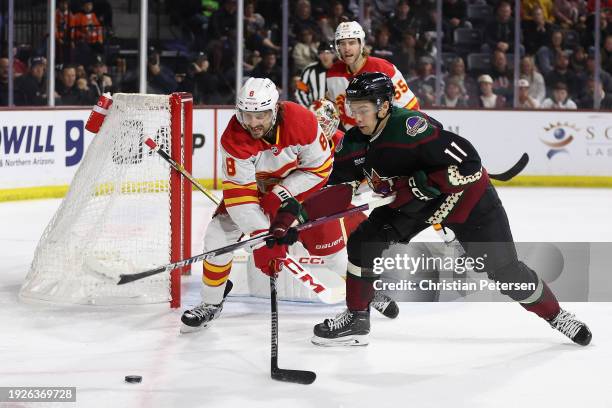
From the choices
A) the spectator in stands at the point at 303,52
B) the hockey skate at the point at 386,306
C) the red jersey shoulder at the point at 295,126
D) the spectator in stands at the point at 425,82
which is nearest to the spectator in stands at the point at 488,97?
the spectator in stands at the point at 425,82

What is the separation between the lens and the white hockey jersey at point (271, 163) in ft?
12.9

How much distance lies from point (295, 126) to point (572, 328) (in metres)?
1.19

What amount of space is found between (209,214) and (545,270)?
108 inches

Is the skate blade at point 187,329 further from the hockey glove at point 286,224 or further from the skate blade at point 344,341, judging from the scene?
the hockey glove at point 286,224

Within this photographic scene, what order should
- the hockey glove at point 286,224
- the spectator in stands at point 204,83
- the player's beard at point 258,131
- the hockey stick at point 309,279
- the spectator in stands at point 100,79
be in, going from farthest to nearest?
the spectator in stands at point 204,83, the spectator in stands at point 100,79, the hockey stick at point 309,279, the player's beard at point 258,131, the hockey glove at point 286,224

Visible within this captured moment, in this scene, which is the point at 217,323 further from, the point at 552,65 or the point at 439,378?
the point at 552,65

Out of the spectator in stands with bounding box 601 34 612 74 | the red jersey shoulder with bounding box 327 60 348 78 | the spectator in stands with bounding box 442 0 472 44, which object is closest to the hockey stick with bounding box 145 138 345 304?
the red jersey shoulder with bounding box 327 60 348 78

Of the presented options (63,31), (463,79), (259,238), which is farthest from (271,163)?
(463,79)

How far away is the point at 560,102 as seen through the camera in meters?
9.15

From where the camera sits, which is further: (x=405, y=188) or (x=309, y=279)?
(x=309, y=279)

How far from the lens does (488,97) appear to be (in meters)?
9.15

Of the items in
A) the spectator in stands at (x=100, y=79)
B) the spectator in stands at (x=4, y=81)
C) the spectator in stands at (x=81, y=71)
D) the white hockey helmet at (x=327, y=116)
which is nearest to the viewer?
the white hockey helmet at (x=327, y=116)

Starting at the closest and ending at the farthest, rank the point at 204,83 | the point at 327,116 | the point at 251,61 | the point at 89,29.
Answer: the point at 327,116 → the point at 89,29 → the point at 204,83 → the point at 251,61

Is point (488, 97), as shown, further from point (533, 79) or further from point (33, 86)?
point (33, 86)
